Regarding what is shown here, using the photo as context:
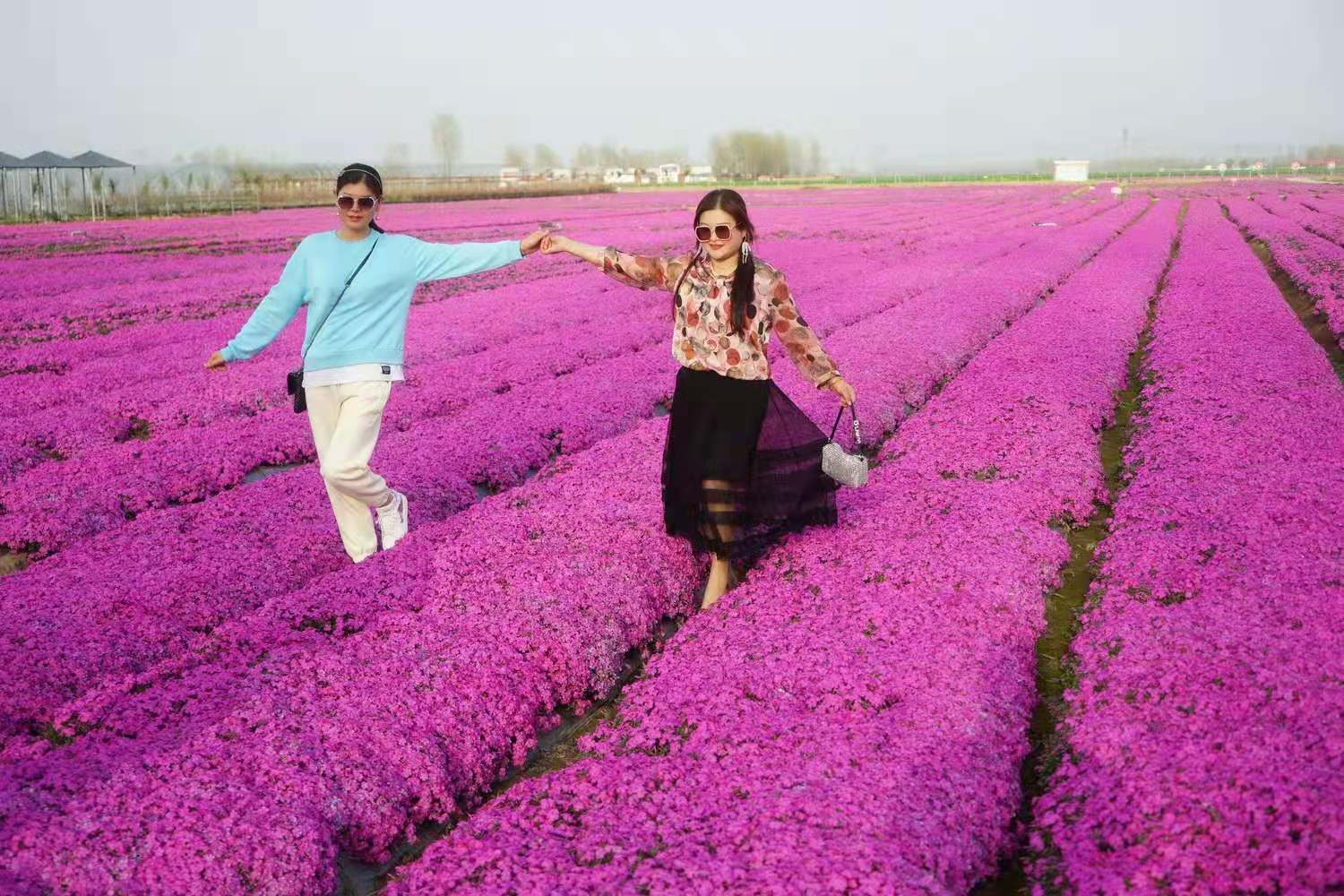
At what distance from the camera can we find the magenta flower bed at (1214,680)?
3.92m

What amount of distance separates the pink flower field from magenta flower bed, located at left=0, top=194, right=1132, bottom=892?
2 centimetres

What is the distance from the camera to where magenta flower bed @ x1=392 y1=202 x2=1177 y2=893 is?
162 inches

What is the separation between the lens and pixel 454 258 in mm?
7379

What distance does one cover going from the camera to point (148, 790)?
4.62 metres

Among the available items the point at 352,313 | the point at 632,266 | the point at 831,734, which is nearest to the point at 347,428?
the point at 352,313

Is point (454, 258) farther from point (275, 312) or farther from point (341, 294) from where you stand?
point (275, 312)

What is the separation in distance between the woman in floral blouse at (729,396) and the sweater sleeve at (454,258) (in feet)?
1.76

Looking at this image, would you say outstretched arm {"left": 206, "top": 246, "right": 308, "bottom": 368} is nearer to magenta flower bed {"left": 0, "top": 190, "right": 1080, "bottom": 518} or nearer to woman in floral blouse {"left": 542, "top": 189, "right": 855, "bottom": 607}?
woman in floral blouse {"left": 542, "top": 189, "right": 855, "bottom": 607}

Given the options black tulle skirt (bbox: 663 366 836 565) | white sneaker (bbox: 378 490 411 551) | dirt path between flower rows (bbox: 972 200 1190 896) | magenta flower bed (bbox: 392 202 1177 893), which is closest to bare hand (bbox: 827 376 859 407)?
black tulle skirt (bbox: 663 366 836 565)

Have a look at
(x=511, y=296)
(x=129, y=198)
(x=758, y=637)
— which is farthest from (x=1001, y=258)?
(x=129, y=198)

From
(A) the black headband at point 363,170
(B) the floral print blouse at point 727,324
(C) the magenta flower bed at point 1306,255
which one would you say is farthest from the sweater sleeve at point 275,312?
(C) the magenta flower bed at point 1306,255

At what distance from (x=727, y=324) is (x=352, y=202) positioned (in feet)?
8.32

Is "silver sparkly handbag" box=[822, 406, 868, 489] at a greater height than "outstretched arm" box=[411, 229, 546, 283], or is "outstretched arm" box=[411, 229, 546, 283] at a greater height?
"outstretched arm" box=[411, 229, 546, 283]

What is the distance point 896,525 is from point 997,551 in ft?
2.76
